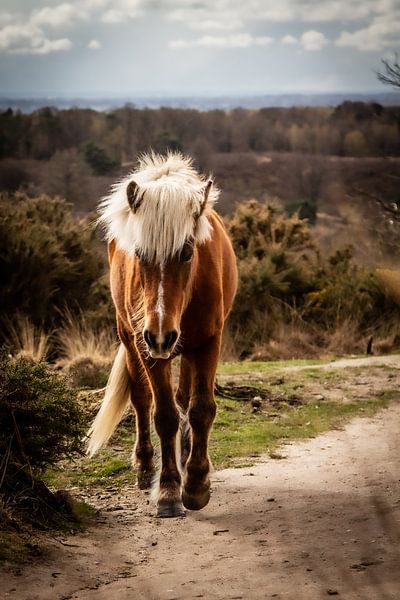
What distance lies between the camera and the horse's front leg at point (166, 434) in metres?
5.92

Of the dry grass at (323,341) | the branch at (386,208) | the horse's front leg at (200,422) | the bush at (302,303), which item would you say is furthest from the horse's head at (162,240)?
the bush at (302,303)

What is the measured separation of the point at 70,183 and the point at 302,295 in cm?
3353

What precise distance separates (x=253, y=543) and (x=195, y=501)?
0.82m

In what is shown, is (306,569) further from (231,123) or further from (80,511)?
(231,123)

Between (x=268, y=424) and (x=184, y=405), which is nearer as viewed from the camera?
(x=184, y=405)

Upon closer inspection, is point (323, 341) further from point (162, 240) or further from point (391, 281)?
point (162, 240)

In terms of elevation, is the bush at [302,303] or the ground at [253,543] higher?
the ground at [253,543]

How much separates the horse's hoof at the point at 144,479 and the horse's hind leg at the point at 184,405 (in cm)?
29

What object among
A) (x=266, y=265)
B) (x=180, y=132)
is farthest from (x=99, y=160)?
(x=266, y=265)

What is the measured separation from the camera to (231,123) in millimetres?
72938

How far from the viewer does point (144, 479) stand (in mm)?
6793

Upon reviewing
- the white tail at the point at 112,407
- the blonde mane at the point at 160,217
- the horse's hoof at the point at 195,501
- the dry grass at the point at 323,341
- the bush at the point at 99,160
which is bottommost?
the dry grass at the point at 323,341

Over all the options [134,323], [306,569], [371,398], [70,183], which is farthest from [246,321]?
[70,183]

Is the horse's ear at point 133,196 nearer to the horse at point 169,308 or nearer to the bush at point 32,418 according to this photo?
the horse at point 169,308
